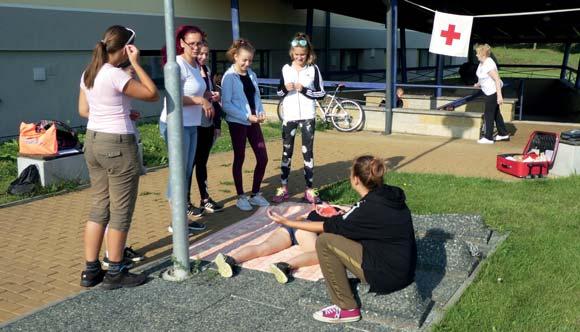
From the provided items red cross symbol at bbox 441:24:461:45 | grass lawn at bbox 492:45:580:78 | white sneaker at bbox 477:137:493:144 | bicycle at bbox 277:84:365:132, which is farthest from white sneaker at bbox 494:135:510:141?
grass lawn at bbox 492:45:580:78

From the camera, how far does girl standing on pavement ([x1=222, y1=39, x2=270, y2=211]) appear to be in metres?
6.14

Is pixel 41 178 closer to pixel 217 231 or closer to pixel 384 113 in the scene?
pixel 217 231

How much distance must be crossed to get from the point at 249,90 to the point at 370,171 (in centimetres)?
288

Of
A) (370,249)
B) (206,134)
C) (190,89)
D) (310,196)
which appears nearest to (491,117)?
(310,196)

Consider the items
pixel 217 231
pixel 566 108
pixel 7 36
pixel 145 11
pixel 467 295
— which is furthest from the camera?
pixel 566 108

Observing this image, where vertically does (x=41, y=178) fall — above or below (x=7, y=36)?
below

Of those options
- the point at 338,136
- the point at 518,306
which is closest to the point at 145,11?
the point at 338,136

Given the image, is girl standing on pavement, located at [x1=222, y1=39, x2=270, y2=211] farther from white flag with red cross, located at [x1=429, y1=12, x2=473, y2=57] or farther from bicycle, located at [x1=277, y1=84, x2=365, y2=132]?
bicycle, located at [x1=277, y1=84, x2=365, y2=132]

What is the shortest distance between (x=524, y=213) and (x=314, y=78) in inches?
102

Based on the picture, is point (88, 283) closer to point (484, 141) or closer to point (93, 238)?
point (93, 238)

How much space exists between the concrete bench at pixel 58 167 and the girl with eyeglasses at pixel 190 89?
257cm

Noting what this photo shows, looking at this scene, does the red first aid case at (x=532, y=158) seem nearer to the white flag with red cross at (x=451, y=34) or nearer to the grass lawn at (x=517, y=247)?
the grass lawn at (x=517, y=247)

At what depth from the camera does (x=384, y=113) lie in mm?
12859

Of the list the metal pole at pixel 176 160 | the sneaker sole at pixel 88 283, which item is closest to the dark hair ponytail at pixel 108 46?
the metal pole at pixel 176 160
